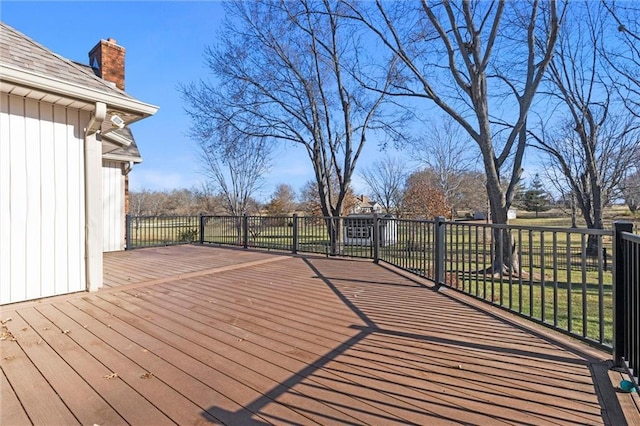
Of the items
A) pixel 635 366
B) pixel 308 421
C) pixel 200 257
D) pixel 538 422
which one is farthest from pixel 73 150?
pixel 635 366

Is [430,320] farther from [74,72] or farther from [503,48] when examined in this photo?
[503,48]

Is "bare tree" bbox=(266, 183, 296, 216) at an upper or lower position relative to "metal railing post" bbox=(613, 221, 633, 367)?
upper

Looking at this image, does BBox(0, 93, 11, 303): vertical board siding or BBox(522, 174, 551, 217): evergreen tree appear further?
BBox(522, 174, 551, 217): evergreen tree

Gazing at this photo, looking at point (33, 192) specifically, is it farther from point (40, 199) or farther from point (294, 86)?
point (294, 86)

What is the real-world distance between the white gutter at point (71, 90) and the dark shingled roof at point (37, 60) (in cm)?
6

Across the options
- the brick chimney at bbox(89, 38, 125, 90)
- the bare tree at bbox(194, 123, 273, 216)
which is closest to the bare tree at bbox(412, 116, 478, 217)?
the bare tree at bbox(194, 123, 273, 216)

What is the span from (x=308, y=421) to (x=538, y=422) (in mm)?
1088

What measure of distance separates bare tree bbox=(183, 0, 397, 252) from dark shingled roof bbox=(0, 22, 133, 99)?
8.25 m

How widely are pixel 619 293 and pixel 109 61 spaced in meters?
11.6

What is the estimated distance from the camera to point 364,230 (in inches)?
287

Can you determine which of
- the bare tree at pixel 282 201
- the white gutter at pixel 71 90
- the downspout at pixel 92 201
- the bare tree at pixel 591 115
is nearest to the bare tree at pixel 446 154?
the bare tree at pixel 591 115

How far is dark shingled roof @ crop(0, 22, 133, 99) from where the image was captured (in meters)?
3.44

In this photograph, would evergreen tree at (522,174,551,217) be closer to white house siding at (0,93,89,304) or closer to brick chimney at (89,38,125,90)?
brick chimney at (89,38,125,90)

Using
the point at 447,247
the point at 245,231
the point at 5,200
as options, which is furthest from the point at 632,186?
the point at 5,200
